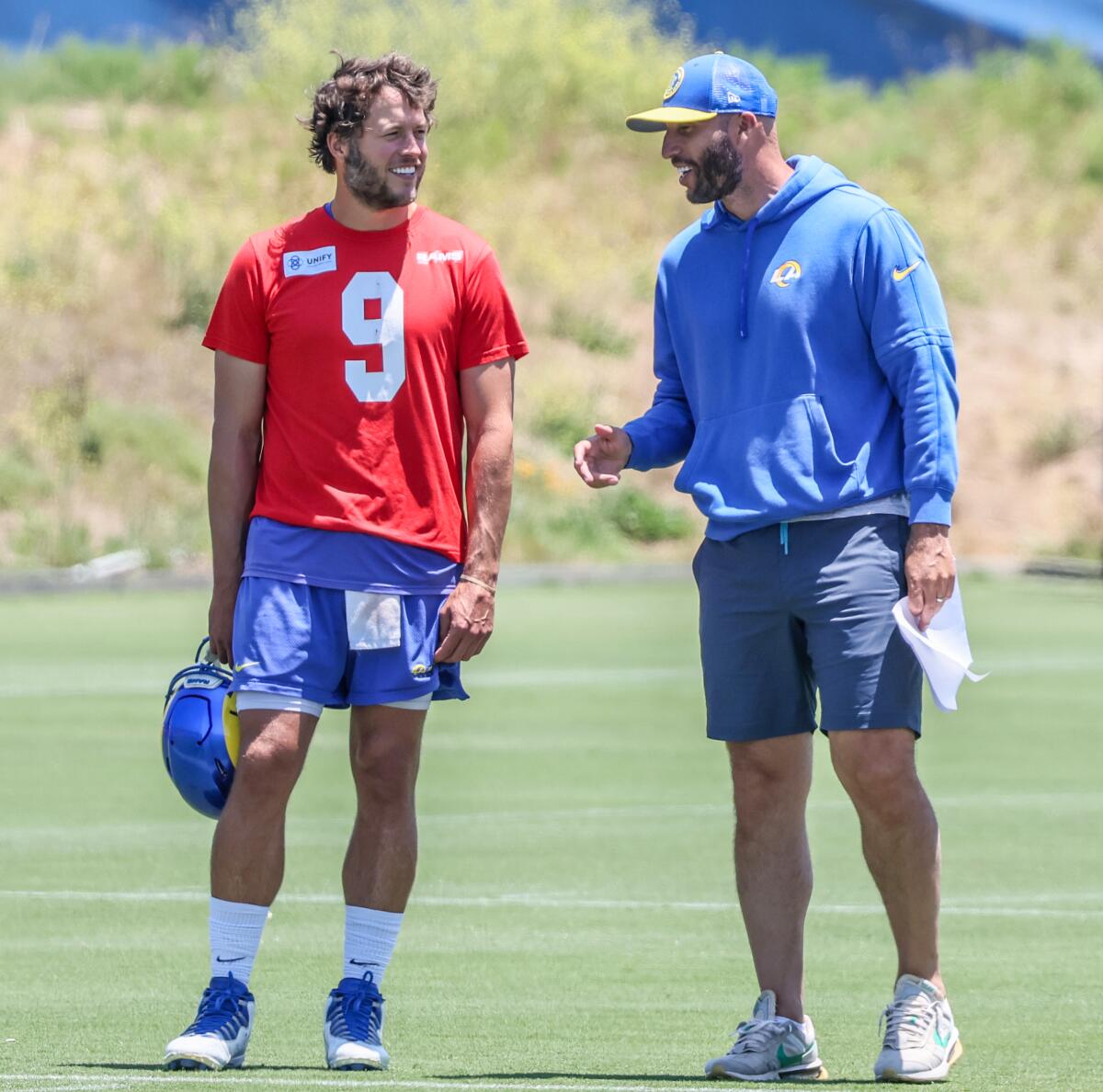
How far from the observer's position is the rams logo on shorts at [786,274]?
638 cm

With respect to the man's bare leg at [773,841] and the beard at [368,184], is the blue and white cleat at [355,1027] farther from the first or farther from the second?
the beard at [368,184]

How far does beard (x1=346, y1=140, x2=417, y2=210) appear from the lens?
6469mm

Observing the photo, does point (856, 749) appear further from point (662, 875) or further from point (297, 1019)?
point (662, 875)

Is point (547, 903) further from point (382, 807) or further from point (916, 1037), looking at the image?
point (916, 1037)

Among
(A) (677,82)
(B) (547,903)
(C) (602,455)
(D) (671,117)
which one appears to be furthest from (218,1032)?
(B) (547,903)

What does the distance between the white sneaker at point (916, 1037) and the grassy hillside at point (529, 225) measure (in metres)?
26.2

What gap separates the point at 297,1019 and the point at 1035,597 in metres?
22.9

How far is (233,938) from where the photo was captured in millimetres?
6344

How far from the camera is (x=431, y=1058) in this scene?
6.38 meters

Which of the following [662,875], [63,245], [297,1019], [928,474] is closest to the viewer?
[928,474]

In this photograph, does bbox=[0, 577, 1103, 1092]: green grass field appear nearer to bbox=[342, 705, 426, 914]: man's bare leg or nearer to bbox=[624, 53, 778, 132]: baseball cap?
bbox=[342, 705, 426, 914]: man's bare leg

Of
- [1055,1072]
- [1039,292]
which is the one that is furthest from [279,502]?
[1039,292]

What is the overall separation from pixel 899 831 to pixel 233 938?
168 centimetres

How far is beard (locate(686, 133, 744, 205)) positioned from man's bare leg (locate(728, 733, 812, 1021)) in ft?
4.63
